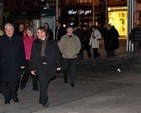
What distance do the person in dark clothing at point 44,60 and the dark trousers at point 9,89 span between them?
0.71 meters

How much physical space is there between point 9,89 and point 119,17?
39.5m

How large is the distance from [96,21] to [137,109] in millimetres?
39843

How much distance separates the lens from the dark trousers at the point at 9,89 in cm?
863

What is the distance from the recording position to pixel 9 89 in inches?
346

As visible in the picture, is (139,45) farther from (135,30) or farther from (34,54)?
(34,54)

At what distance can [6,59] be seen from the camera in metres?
8.45

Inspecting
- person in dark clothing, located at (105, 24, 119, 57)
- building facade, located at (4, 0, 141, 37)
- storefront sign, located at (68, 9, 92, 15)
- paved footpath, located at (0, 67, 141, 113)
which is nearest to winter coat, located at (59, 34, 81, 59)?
paved footpath, located at (0, 67, 141, 113)

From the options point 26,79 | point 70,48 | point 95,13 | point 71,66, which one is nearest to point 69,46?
point 70,48

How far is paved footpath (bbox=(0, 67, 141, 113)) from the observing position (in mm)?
8047

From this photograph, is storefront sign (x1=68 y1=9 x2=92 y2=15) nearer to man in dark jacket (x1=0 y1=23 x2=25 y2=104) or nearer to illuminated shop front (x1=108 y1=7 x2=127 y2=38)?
illuminated shop front (x1=108 y1=7 x2=127 y2=38)

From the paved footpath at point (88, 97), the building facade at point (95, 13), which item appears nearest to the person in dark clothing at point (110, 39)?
the paved footpath at point (88, 97)

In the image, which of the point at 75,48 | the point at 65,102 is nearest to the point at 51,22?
the point at 75,48

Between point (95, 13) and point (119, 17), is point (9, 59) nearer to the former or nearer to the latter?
point (95, 13)

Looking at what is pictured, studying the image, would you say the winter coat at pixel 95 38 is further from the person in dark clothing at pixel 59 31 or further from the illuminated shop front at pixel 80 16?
the illuminated shop front at pixel 80 16
